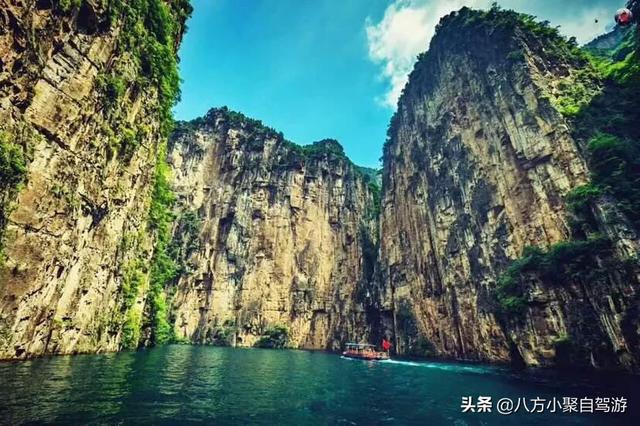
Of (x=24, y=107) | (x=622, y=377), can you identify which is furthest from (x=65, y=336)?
(x=622, y=377)

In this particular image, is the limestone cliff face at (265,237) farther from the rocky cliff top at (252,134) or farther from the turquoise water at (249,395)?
the turquoise water at (249,395)

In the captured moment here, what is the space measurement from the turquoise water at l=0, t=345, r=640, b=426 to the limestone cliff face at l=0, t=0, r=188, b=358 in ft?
10.9

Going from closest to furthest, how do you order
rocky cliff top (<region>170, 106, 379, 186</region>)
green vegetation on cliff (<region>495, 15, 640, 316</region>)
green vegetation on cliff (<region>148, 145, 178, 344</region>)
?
1. green vegetation on cliff (<region>495, 15, 640, 316</region>)
2. green vegetation on cliff (<region>148, 145, 178, 344</region>)
3. rocky cliff top (<region>170, 106, 379, 186</region>)

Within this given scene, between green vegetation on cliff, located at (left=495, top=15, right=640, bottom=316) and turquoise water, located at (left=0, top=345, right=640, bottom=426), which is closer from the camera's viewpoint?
turquoise water, located at (left=0, top=345, right=640, bottom=426)

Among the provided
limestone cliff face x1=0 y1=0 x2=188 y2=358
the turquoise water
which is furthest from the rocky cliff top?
the turquoise water

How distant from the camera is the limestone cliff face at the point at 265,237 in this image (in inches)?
2454

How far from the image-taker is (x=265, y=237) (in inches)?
2685

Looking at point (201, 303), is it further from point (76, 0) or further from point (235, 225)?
point (76, 0)

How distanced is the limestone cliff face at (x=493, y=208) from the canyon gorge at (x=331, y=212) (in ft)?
0.63

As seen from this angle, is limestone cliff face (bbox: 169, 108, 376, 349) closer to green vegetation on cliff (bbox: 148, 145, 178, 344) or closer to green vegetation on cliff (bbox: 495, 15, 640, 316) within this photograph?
green vegetation on cliff (bbox: 148, 145, 178, 344)

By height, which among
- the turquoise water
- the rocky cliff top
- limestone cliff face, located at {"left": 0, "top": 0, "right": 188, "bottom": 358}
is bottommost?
the turquoise water

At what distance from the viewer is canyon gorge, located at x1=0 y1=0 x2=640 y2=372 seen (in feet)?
63.4

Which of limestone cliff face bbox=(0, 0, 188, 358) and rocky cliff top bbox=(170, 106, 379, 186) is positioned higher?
rocky cliff top bbox=(170, 106, 379, 186)

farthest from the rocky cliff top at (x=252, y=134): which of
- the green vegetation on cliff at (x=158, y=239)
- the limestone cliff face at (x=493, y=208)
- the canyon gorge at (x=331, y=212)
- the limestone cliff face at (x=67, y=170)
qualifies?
the limestone cliff face at (x=67, y=170)
